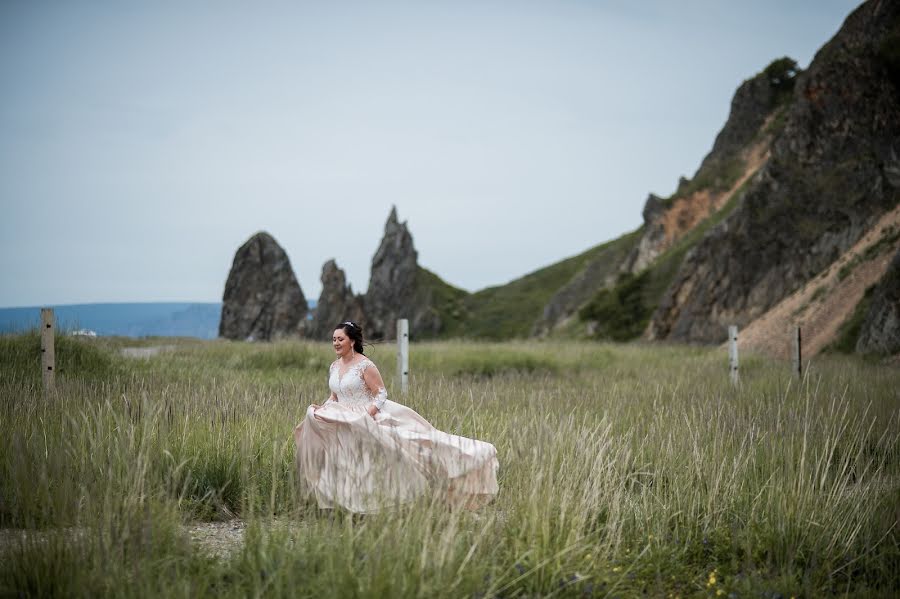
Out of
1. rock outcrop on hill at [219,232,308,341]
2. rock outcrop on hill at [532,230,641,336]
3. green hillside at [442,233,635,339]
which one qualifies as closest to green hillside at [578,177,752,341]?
rock outcrop on hill at [532,230,641,336]

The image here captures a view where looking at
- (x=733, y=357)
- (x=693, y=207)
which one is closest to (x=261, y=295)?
(x=693, y=207)

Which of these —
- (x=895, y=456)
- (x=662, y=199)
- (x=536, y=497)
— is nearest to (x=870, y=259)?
(x=895, y=456)

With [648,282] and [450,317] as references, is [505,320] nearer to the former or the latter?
[450,317]

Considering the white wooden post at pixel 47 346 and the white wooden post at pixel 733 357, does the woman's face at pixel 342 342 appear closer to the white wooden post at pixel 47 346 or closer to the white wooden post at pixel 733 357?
the white wooden post at pixel 47 346

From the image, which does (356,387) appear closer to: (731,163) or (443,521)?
(443,521)

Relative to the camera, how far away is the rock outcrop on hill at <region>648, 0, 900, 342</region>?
26.5m

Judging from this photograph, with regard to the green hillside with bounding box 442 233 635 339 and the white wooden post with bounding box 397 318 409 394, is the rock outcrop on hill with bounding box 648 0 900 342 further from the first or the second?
the green hillside with bounding box 442 233 635 339

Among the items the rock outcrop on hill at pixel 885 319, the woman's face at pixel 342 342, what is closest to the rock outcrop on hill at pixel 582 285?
the rock outcrop on hill at pixel 885 319

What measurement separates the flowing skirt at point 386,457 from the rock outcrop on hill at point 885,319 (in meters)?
14.2

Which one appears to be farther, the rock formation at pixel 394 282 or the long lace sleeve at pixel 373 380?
→ the rock formation at pixel 394 282

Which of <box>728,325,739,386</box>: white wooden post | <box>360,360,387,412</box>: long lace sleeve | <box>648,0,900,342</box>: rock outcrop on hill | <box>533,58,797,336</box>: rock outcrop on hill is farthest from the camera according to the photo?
<box>533,58,797,336</box>: rock outcrop on hill

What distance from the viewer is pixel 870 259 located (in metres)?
21.1

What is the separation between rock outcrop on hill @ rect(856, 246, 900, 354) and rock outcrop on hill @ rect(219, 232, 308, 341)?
4650 cm

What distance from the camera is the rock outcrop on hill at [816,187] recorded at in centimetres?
2648
